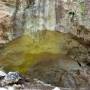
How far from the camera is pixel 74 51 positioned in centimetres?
646

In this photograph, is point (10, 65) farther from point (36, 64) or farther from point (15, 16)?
point (15, 16)

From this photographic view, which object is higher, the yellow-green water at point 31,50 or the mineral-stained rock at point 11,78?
the yellow-green water at point 31,50

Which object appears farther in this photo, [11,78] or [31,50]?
[31,50]

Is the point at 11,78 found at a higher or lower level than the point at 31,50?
lower

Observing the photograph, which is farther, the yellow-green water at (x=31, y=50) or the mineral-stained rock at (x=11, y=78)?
the yellow-green water at (x=31, y=50)

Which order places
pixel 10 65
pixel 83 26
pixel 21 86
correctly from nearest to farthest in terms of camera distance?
1. pixel 21 86
2. pixel 83 26
3. pixel 10 65

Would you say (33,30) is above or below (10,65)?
above

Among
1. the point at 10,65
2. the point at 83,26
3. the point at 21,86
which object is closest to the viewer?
the point at 21,86

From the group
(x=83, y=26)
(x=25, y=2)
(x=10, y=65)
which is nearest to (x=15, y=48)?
(x=10, y=65)

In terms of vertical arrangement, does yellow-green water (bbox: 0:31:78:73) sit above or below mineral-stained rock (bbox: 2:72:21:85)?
above

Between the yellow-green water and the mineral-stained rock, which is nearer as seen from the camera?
the mineral-stained rock

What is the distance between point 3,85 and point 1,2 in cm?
172

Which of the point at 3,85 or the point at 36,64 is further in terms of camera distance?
the point at 36,64

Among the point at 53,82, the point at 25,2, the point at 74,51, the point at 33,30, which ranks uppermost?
the point at 25,2
